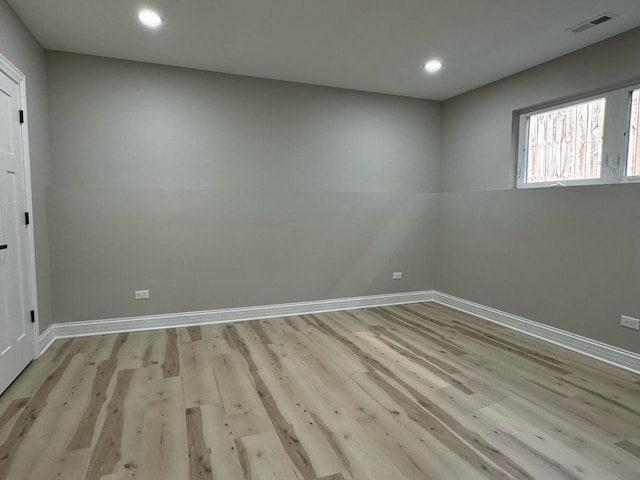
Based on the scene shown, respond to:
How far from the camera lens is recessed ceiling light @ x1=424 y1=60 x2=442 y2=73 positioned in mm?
3746

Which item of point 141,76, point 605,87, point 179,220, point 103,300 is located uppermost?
point 141,76

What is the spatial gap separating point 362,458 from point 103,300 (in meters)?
3.06

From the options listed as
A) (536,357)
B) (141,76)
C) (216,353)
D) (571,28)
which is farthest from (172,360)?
(571,28)

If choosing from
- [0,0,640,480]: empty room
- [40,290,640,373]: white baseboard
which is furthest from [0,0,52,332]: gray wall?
[40,290,640,373]: white baseboard

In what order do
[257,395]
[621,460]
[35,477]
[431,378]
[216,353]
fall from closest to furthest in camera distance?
[35,477]
[621,460]
[257,395]
[431,378]
[216,353]

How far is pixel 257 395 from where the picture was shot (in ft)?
8.16

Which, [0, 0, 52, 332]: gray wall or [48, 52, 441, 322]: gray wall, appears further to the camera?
[48, 52, 441, 322]: gray wall

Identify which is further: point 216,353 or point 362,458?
point 216,353

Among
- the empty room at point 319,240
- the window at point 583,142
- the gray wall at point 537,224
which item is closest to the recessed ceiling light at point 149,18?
the empty room at point 319,240

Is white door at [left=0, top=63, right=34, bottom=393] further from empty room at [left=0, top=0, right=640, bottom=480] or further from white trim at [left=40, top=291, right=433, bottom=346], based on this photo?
white trim at [left=40, top=291, right=433, bottom=346]

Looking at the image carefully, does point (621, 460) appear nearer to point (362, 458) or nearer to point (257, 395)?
point (362, 458)

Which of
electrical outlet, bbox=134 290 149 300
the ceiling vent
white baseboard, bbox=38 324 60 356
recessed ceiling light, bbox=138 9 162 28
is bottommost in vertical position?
white baseboard, bbox=38 324 60 356

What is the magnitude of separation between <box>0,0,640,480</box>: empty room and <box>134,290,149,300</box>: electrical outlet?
0.02m

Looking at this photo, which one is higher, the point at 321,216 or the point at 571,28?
the point at 571,28
